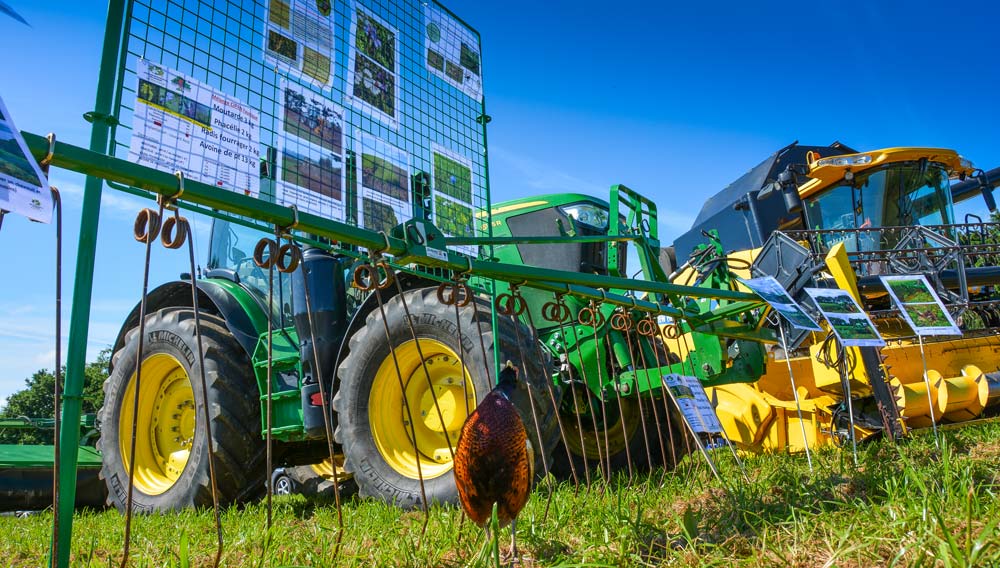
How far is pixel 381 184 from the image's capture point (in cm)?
353

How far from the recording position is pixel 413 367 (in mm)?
3635

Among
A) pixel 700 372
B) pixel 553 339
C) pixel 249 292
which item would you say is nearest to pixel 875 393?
pixel 700 372

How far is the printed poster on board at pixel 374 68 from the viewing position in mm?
3516

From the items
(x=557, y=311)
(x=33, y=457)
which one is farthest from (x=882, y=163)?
(x=33, y=457)

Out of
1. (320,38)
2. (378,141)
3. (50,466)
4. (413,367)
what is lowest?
(50,466)

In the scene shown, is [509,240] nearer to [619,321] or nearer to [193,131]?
[619,321]

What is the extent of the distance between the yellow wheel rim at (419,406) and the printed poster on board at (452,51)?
190 cm

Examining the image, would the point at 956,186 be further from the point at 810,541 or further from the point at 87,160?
the point at 87,160

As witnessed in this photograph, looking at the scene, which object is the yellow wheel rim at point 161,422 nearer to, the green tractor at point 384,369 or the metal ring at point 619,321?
A: the green tractor at point 384,369

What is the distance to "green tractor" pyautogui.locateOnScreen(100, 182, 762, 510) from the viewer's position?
11.0 feet

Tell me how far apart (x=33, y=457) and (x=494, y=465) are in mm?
5529

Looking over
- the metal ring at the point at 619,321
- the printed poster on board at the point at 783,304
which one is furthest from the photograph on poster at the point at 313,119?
the printed poster on board at the point at 783,304

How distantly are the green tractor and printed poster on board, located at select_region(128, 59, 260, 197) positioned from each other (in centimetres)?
49

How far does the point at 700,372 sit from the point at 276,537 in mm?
2753
